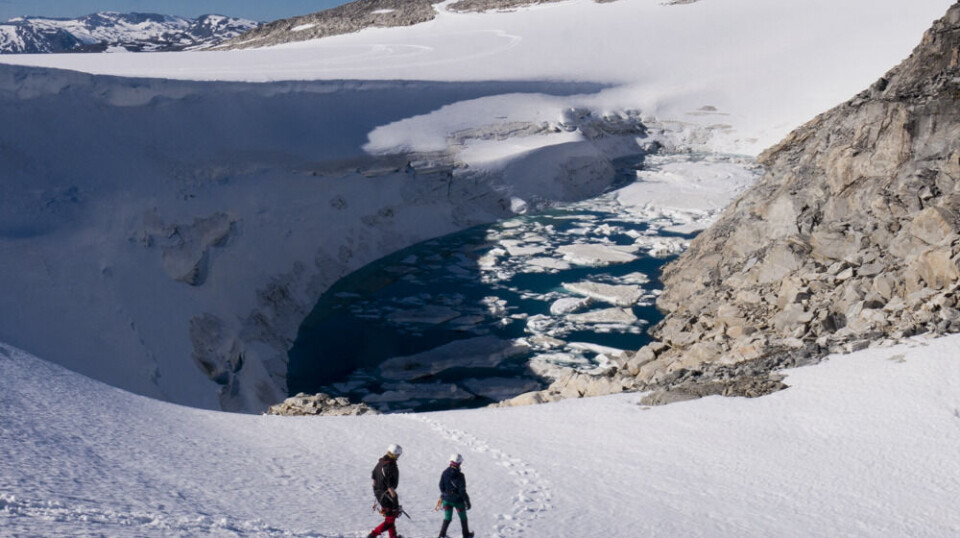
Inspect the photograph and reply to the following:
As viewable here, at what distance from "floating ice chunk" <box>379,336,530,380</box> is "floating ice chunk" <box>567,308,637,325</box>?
1.28m

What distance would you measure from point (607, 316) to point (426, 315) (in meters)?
3.03

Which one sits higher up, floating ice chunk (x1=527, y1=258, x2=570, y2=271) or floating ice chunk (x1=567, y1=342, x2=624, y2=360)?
floating ice chunk (x1=527, y1=258, x2=570, y2=271)

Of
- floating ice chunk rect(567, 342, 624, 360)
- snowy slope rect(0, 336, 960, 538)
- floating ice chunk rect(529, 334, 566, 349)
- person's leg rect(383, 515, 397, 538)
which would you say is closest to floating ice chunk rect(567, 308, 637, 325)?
floating ice chunk rect(529, 334, 566, 349)

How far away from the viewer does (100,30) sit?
133m

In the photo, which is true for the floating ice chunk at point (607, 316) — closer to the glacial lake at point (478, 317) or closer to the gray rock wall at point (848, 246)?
the glacial lake at point (478, 317)

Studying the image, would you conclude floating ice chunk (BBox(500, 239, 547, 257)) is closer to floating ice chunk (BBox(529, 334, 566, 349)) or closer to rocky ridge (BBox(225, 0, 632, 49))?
floating ice chunk (BBox(529, 334, 566, 349))

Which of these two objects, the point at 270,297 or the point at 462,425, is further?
the point at 270,297

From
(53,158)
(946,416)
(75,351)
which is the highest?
(53,158)

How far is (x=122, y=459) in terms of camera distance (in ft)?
21.0

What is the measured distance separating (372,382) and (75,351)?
12.9 ft

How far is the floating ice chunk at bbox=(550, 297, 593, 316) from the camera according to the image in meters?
15.0

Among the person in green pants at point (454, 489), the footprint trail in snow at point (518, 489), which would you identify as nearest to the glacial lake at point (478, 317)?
the footprint trail in snow at point (518, 489)

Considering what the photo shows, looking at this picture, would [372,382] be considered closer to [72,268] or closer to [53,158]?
[72,268]

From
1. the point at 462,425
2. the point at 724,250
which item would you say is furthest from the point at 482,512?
the point at 724,250
